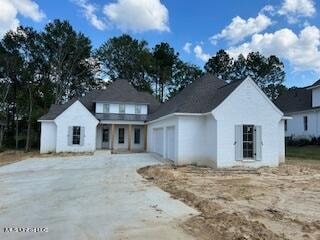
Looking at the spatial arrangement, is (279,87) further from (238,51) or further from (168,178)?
(168,178)

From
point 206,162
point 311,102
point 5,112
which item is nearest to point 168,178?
point 206,162

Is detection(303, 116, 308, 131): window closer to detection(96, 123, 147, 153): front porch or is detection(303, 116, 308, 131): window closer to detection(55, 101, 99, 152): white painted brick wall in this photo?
detection(96, 123, 147, 153): front porch

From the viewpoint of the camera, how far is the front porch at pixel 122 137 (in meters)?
31.3

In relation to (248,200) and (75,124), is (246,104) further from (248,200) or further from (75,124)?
(75,124)

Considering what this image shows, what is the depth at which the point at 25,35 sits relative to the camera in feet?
137

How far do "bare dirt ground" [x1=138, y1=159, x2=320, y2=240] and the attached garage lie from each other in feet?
12.9

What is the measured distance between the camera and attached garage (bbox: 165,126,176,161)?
19.3m

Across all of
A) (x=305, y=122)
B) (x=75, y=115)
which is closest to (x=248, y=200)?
(x=75, y=115)

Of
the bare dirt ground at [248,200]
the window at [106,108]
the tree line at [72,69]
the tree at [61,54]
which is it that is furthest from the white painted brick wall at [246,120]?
the tree at [61,54]

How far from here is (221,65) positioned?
55.5 m

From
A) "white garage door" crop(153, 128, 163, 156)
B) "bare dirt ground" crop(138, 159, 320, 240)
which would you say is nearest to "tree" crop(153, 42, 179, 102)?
"white garage door" crop(153, 128, 163, 156)

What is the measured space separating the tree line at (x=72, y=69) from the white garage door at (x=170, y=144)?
1911cm

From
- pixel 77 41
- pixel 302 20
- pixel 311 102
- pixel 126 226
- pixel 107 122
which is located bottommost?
pixel 126 226

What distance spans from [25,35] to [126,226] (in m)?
40.9
